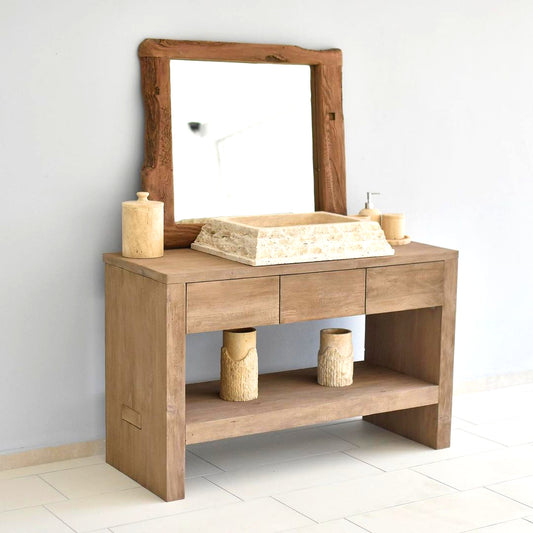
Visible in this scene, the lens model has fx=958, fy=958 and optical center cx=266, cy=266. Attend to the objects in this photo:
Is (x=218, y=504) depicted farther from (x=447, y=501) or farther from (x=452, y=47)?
(x=452, y=47)

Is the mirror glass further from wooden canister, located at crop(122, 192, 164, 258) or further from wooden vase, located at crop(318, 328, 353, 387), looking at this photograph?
wooden vase, located at crop(318, 328, 353, 387)

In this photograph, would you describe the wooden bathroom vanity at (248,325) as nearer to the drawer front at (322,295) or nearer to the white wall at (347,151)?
the drawer front at (322,295)

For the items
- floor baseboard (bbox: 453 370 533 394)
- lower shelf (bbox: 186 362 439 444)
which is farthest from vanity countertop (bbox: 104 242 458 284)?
floor baseboard (bbox: 453 370 533 394)

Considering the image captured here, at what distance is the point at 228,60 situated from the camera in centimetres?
360

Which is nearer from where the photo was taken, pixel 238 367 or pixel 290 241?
pixel 290 241

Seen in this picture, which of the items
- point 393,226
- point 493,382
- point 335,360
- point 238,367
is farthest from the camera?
point 493,382


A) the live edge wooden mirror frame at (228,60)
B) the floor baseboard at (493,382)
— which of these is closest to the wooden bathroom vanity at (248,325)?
the live edge wooden mirror frame at (228,60)

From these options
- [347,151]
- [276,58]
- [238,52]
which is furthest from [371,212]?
[238,52]

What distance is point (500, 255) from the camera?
4.49 meters

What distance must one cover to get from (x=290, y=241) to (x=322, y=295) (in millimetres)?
228

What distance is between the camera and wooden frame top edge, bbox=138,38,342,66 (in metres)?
3.46

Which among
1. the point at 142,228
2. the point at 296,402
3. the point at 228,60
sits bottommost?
the point at 296,402

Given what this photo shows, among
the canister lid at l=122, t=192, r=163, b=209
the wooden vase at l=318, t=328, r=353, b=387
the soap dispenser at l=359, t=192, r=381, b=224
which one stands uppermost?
the canister lid at l=122, t=192, r=163, b=209

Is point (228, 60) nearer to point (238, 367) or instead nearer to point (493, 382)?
point (238, 367)
